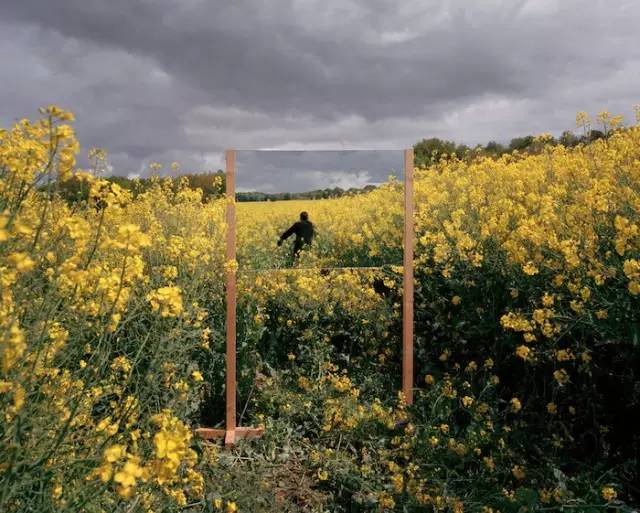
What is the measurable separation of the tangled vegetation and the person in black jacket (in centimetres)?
9

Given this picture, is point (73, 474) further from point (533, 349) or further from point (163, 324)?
point (533, 349)

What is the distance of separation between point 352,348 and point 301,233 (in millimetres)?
954

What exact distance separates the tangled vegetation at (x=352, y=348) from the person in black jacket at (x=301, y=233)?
3.4 inches

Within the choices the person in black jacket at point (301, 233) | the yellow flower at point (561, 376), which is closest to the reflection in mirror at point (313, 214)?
the person in black jacket at point (301, 233)

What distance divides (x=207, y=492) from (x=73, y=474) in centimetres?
110

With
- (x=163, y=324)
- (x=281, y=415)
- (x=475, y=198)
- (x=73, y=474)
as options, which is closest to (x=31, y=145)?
(x=73, y=474)

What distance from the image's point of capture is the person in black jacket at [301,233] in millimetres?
4539

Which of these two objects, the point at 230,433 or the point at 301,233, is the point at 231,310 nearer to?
the point at 230,433

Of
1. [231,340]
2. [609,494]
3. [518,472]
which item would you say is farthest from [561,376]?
[231,340]

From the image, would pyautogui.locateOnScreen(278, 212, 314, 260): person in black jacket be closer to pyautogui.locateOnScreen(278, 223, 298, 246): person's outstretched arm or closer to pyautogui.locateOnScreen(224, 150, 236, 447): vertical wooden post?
pyautogui.locateOnScreen(278, 223, 298, 246): person's outstretched arm

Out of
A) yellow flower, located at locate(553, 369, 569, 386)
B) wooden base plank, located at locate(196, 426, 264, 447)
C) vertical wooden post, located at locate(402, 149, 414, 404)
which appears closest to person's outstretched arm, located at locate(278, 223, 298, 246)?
vertical wooden post, located at locate(402, 149, 414, 404)

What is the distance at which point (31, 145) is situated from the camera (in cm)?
200

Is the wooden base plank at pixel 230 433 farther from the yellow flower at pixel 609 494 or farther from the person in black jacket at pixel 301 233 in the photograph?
the yellow flower at pixel 609 494

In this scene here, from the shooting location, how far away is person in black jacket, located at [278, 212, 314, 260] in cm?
454
